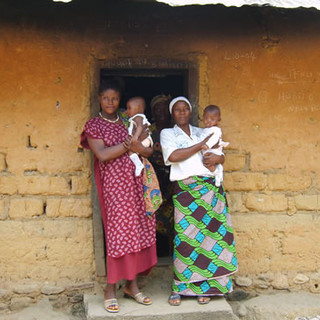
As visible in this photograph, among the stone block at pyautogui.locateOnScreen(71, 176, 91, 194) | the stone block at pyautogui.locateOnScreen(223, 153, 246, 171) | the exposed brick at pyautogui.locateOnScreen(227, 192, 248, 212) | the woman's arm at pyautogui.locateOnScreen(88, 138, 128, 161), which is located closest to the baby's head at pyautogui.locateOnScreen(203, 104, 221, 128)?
the stone block at pyautogui.locateOnScreen(223, 153, 246, 171)

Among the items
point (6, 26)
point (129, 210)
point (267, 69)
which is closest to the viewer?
point (129, 210)

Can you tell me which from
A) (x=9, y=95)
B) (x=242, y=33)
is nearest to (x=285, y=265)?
(x=242, y=33)

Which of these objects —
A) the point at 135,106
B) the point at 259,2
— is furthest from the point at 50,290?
the point at 259,2

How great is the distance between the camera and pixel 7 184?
15.3 ft

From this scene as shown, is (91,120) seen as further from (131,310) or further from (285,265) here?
(285,265)

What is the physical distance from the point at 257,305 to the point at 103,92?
2244mm

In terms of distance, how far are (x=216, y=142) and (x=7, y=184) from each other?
1784 millimetres

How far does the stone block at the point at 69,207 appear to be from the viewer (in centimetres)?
471

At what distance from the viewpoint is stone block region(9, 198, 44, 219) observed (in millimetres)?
4680

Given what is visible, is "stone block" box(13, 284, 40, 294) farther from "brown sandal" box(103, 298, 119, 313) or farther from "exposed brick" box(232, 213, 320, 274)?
"exposed brick" box(232, 213, 320, 274)

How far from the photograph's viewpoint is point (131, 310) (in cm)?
432

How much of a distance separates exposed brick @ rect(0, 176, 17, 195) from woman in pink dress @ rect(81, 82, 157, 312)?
0.74 meters

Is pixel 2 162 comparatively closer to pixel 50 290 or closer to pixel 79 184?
pixel 79 184

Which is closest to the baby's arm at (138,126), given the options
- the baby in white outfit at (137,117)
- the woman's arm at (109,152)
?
the baby in white outfit at (137,117)
